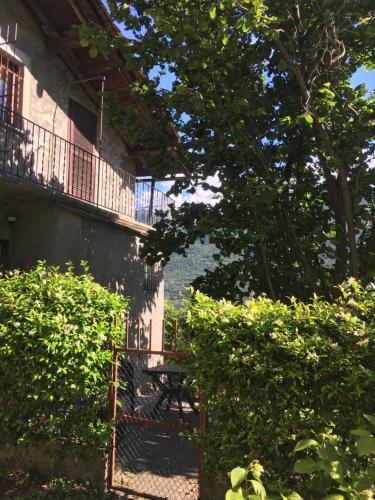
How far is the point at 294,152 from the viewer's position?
6723 mm

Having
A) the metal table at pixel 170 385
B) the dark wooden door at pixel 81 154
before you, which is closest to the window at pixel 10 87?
the dark wooden door at pixel 81 154

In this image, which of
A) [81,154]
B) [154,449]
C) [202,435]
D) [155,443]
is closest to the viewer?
[202,435]

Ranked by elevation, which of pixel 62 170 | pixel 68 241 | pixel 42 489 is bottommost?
pixel 42 489

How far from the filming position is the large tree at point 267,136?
18.5 feet

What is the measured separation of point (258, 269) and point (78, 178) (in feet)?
15.5

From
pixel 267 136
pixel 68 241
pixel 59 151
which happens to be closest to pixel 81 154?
pixel 59 151

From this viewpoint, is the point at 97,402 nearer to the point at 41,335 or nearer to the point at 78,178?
the point at 41,335

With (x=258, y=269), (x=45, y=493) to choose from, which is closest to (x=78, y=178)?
(x=258, y=269)

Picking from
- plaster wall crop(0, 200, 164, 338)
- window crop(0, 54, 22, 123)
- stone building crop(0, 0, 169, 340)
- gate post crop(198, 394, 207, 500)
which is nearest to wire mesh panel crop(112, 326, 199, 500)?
gate post crop(198, 394, 207, 500)

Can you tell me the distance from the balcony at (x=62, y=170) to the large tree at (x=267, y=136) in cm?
142

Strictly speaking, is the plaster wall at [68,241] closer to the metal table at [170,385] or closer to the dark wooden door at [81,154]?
the dark wooden door at [81,154]

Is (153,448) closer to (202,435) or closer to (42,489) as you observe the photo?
(42,489)

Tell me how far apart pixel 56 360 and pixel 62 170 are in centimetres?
553

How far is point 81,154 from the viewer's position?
29.7ft
